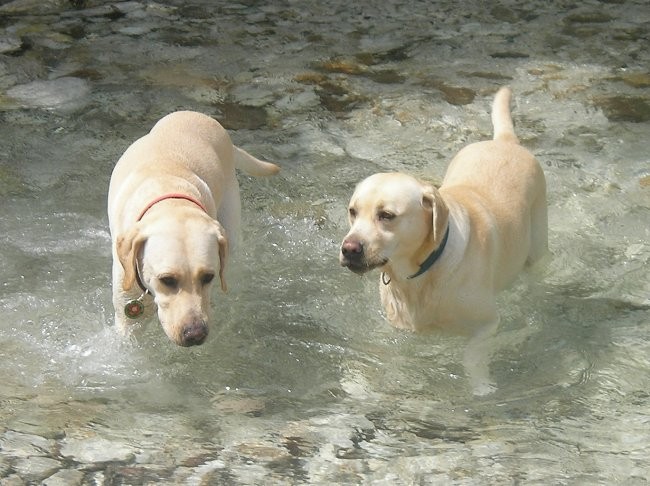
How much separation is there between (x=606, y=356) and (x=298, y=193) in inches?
99.1

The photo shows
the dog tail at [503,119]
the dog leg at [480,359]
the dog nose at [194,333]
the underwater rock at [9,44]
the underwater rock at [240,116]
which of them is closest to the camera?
the dog nose at [194,333]

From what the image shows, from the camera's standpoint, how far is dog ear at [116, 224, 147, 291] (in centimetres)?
442

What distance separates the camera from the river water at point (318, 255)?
13.9 feet

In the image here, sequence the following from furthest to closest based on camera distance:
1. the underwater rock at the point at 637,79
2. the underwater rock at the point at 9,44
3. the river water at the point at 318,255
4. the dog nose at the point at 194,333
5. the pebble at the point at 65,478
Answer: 1. the underwater rock at the point at 9,44
2. the underwater rock at the point at 637,79
3. the dog nose at the point at 194,333
4. the river water at the point at 318,255
5. the pebble at the point at 65,478

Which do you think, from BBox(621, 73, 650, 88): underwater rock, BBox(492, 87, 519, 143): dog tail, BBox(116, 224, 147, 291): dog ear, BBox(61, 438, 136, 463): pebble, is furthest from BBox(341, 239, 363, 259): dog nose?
BBox(621, 73, 650, 88): underwater rock

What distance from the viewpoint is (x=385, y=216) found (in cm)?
456

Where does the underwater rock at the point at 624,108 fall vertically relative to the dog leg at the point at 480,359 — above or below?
above

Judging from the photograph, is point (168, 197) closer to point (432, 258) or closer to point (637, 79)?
point (432, 258)

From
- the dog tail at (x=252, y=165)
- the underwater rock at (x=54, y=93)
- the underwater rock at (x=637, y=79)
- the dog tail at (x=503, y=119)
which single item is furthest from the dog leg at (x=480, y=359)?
the underwater rock at (x=54, y=93)

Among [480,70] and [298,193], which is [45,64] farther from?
[480,70]

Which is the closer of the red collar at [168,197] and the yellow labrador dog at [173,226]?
the yellow labrador dog at [173,226]

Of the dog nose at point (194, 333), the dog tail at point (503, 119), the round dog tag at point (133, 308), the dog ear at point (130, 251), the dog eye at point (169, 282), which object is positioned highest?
the dog tail at point (503, 119)

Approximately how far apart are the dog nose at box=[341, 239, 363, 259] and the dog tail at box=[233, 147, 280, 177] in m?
1.76

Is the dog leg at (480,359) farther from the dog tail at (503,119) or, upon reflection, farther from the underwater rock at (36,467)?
the underwater rock at (36,467)
